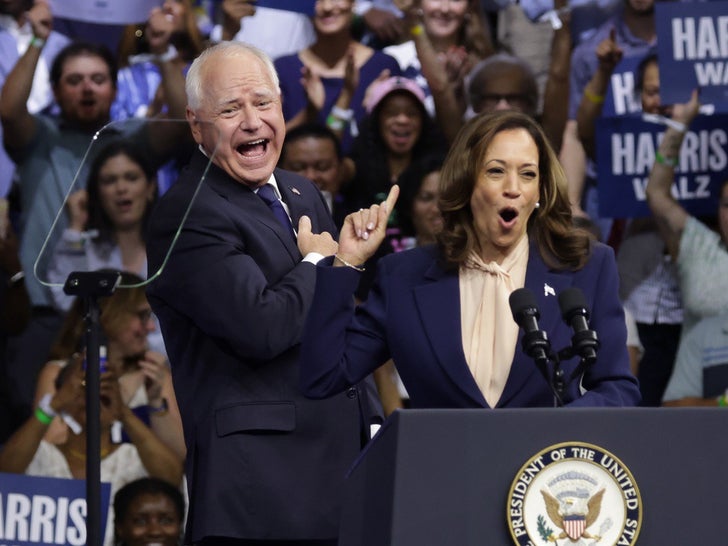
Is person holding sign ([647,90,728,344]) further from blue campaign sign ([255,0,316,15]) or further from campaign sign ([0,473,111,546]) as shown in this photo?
campaign sign ([0,473,111,546])

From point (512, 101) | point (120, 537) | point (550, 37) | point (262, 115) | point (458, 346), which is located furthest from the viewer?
point (550, 37)

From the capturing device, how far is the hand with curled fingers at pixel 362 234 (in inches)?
114

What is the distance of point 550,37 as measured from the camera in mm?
6250

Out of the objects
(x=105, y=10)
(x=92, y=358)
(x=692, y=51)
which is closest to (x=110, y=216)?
(x=92, y=358)

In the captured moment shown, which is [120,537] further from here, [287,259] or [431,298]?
[431,298]

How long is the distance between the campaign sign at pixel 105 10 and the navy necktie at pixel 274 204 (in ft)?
8.67

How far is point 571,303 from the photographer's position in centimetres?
255

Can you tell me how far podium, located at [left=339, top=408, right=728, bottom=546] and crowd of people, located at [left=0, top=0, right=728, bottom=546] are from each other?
316mm

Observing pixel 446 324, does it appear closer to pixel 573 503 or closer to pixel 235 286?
pixel 235 286

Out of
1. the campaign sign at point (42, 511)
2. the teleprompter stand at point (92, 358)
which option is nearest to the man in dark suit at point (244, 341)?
the teleprompter stand at point (92, 358)

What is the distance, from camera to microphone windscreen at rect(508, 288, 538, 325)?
255 cm

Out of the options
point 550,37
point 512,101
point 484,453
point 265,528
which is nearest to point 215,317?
point 265,528

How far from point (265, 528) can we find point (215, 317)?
463 mm

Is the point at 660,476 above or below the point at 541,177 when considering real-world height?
below
